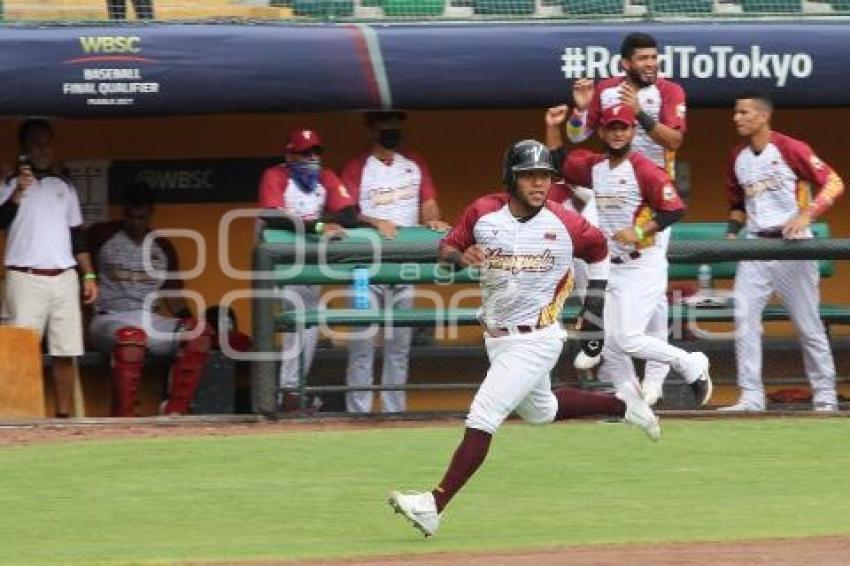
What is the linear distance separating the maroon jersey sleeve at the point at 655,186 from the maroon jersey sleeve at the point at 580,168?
258 millimetres

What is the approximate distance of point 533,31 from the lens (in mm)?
12250

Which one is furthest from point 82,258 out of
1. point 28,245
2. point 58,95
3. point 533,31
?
point 533,31

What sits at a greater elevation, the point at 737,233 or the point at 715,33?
the point at 715,33

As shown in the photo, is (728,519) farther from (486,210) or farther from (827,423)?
(827,423)

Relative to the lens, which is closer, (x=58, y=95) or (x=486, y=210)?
(x=486, y=210)

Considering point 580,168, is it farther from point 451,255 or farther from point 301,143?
point 451,255

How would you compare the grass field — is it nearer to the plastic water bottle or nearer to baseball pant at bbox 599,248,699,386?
baseball pant at bbox 599,248,699,386

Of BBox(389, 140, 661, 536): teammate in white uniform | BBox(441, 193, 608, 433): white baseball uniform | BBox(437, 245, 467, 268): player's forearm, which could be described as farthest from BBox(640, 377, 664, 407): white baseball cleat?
BBox(437, 245, 467, 268): player's forearm

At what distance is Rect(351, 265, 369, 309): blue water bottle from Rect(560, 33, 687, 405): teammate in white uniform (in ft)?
4.87

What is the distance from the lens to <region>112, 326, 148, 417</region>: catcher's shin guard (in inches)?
480

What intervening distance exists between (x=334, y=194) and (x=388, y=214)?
0.41 meters

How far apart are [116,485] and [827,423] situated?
415 cm

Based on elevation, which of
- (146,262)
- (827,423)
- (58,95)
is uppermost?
(58,95)

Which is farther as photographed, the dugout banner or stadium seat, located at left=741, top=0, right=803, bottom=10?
stadium seat, located at left=741, top=0, right=803, bottom=10
